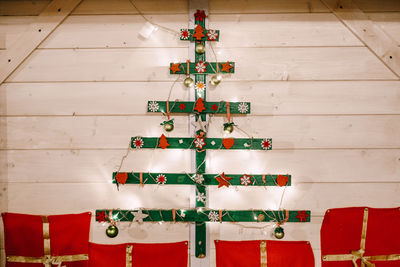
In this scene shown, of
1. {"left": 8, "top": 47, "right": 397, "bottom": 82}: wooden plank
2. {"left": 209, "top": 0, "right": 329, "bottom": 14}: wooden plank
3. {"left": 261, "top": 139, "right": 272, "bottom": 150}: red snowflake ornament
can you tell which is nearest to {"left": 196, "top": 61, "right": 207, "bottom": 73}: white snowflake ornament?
{"left": 8, "top": 47, "right": 397, "bottom": 82}: wooden plank

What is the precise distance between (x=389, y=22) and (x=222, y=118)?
125 cm

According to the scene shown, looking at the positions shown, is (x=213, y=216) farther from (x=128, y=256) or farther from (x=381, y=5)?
(x=381, y=5)

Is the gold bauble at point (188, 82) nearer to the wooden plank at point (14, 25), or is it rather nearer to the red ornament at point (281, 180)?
Result: the red ornament at point (281, 180)

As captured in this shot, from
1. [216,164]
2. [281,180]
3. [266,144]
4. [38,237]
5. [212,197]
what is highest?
[266,144]

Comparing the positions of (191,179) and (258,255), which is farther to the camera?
(191,179)

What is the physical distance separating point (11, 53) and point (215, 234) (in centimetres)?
173

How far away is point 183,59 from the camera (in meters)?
1.60

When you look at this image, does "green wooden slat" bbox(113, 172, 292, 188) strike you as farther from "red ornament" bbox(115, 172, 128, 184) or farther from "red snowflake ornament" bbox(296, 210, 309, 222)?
"red snowflake ornament" bbox(296, 210, 309, 222)

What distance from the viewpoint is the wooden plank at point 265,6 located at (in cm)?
160

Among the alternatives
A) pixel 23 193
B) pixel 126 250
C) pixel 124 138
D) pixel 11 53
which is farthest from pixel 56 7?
pixel 126 250

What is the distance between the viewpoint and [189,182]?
156cm

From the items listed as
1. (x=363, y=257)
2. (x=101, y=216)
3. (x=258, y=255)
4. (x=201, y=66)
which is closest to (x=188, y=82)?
(x=201, y=66)

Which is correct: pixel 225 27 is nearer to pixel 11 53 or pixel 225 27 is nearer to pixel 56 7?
pixel 56 7

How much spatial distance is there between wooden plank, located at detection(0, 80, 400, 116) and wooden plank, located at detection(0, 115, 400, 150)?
0.05m
